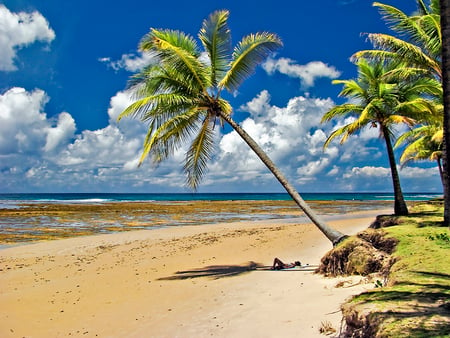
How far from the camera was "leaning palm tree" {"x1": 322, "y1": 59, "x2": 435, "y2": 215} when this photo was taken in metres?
13.7

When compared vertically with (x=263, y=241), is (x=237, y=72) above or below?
above

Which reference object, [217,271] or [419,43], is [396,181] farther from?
[217,271]

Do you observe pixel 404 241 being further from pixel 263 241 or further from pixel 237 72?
pixel 263 241

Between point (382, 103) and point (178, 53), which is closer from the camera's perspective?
point (178, 53)

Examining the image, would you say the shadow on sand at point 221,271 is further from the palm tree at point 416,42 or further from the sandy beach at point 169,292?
the palm tree at point 416,42

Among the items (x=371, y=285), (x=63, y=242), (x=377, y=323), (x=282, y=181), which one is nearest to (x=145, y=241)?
(x=63, y=242)

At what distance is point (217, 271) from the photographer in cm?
1127

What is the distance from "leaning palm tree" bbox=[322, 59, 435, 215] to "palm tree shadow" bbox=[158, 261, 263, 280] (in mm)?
6160

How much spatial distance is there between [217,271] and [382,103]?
8.73m

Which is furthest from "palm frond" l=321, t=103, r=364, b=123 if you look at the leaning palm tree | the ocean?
the ocean

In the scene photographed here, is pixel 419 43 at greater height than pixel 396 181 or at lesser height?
greater

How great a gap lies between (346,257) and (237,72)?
235 inches

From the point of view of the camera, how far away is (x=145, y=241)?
19078 mm

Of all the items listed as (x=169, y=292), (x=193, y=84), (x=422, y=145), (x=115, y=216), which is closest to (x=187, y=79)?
(x=193, y=84)
